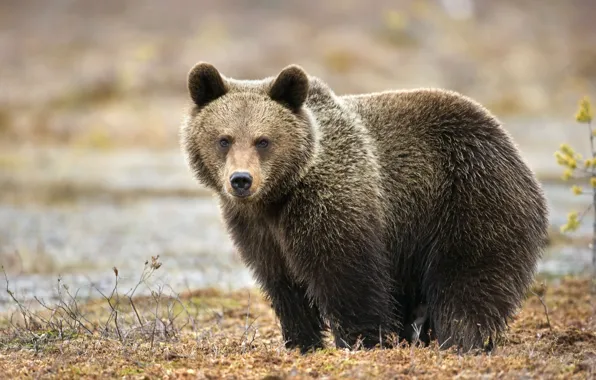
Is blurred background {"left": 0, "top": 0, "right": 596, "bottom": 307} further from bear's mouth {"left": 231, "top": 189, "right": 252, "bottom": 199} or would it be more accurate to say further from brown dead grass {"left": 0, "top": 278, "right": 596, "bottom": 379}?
bear's mouth {"left": 231, "top": 189, "right": 252, "bottom": 199}

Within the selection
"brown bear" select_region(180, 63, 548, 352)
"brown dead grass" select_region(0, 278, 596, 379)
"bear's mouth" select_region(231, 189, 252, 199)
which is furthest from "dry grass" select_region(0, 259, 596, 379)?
"bear's mouth" select_region(231, 189, 252, 199)

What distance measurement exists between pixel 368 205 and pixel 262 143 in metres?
1.10

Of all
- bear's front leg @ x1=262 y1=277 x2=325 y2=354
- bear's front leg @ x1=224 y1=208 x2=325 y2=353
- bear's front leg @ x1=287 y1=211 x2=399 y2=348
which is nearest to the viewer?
bear's front leg @ x1=287 y1=211 x2=399 y2=348

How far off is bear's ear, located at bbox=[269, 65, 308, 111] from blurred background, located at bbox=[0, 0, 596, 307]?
4933mm

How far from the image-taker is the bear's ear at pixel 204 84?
7520 mm

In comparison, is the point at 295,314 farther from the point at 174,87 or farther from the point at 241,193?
the point at 174,87

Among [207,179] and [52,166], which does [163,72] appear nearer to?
[52,166]

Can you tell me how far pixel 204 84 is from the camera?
7625 millimetres

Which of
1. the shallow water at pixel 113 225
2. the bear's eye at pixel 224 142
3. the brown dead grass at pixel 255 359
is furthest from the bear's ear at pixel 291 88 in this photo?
the shallow water at pixel 113 225

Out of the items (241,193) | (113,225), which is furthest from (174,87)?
(241,193)

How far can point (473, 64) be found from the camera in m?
50.5

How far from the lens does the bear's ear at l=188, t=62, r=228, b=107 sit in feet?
24.7

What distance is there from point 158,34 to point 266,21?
336 inches

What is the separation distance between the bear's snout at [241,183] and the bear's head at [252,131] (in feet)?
0.28
